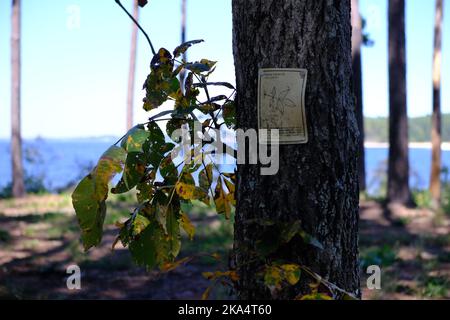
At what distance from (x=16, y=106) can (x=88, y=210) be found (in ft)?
46.8

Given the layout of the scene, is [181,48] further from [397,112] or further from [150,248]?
[397,112]

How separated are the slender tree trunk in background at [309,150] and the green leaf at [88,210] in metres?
0.33

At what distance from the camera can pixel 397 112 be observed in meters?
11.0

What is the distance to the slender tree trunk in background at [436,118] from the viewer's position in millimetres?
11398

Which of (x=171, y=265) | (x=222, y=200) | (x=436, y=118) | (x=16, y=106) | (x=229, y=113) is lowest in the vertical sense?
(x=171, y=265)

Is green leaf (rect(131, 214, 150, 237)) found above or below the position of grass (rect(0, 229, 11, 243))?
above

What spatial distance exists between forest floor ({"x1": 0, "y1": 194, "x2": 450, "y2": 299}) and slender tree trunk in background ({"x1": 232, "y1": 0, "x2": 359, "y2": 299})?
367cm

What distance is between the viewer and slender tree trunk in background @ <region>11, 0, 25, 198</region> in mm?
14297

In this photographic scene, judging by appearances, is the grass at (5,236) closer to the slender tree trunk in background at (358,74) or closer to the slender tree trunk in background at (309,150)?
the slender tree trunk in background at (358,74)

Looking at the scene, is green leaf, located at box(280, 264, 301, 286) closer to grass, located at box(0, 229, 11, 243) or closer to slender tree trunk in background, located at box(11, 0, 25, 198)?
grass, located at box(0, 229, 11, 243)

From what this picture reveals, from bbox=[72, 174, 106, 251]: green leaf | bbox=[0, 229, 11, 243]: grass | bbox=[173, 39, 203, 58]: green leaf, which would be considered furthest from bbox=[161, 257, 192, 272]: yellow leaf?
bbox=[0, 229, 11, 243]: grass
